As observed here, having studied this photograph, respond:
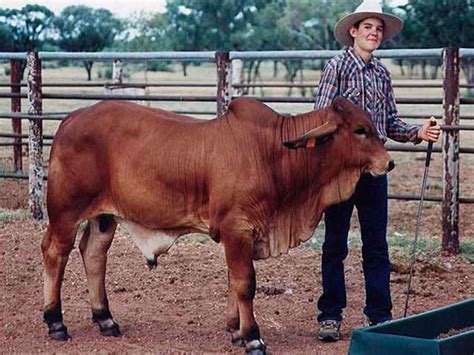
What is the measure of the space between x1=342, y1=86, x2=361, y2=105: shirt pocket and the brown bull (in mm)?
195

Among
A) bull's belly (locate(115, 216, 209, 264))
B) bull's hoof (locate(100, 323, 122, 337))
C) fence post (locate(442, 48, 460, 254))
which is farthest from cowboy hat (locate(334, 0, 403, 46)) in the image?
fence post (locate(442, 48, 460, 254))

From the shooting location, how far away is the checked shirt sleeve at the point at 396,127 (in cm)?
603

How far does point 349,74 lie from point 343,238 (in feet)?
3.16

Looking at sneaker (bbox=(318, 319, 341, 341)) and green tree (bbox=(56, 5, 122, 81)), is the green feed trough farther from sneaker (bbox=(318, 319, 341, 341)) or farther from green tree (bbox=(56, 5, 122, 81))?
green tree (bbox=(56, 5, 122, 81))

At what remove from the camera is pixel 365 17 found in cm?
595

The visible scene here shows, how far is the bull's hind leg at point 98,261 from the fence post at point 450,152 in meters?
3.27

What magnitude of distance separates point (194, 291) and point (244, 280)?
5.88 feet

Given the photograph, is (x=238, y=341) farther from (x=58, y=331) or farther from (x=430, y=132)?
(x=430, y=132)

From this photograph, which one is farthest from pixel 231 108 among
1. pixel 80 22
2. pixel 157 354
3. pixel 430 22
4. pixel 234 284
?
pixel 80 22

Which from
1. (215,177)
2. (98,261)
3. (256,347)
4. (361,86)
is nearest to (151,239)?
(98,261)

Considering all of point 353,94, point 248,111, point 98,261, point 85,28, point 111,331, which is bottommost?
point 85,28

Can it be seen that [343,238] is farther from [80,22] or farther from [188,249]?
[80,22]

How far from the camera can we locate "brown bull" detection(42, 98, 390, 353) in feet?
18.7

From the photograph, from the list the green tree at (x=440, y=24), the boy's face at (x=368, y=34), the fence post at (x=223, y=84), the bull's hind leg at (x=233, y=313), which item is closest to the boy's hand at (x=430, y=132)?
the boy's face at (x=368, y=34)
